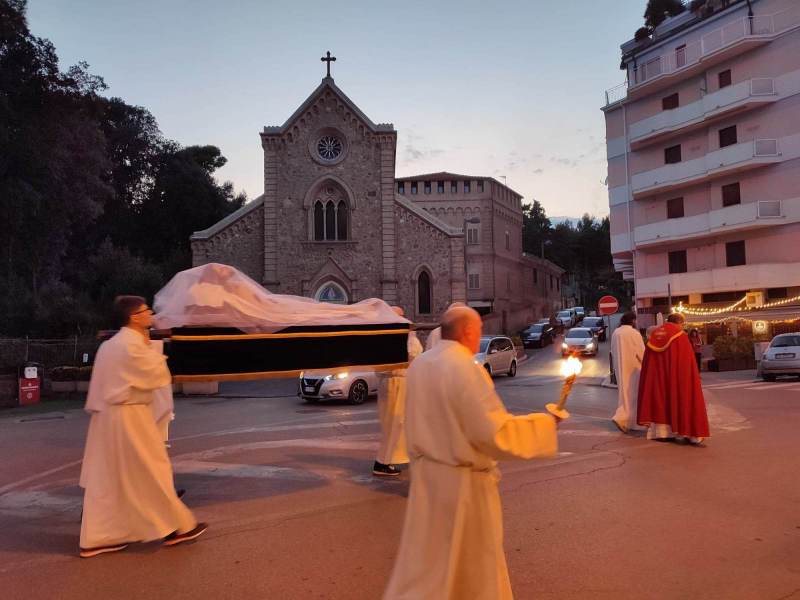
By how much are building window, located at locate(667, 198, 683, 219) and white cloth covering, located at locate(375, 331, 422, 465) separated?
109 ft

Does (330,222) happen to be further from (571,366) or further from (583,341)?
(571,366)

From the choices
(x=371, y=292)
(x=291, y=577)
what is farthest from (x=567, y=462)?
(x=371, y=292)

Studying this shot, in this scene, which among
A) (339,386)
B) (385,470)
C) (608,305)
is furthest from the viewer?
(608,305)

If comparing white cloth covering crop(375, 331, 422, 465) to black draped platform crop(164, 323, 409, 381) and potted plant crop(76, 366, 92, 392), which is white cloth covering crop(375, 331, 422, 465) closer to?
black draped platform crop(164, 323, 409, 381)

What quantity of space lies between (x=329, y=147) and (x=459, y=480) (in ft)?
119

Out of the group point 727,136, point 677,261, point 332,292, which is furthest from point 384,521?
point 677,261

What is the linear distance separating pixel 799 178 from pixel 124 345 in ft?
116

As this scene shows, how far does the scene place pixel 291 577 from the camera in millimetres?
4922

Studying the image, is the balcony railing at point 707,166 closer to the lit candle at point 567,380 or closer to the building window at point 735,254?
the building window at point 735,254

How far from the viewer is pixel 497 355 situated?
25.7m

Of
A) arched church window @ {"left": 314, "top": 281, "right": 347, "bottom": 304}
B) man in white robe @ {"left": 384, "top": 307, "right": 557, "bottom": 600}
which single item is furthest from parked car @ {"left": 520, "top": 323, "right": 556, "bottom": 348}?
man in white robe @ {"left": 384, "top": 307, "right": 557, "bottom": 600}

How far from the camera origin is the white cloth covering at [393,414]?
26.7ft

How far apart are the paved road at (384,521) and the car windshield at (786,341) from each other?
10.3m

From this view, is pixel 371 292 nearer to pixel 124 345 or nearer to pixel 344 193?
pixel 344 193
